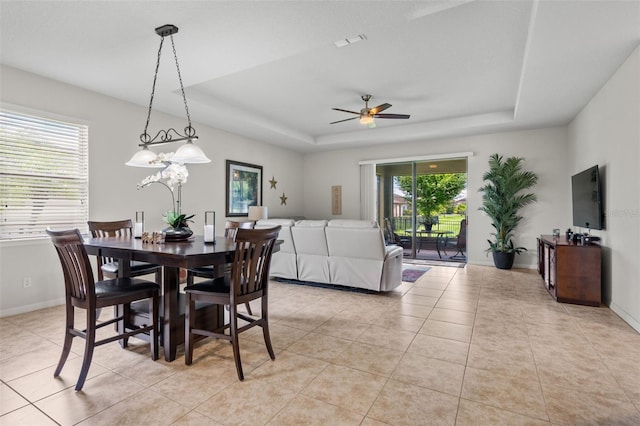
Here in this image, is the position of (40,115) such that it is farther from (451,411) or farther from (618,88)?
(618,88)

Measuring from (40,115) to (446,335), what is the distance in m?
4.71

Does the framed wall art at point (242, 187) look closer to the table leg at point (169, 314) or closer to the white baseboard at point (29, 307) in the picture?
the white baseboard at point (29, 307)

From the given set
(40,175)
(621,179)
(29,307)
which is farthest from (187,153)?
(621,179)

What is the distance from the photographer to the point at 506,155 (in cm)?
606

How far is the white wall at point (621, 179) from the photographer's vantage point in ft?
9.70

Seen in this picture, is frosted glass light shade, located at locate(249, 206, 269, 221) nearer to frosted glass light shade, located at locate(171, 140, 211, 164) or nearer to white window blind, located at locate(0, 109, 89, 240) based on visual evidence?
white window blind, located at locate(0, 109, 89, 240)

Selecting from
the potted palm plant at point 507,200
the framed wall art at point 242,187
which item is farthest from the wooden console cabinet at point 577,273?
the framed wall art at point 242,187

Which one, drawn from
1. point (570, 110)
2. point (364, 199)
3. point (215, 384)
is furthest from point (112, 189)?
point (570, 110)

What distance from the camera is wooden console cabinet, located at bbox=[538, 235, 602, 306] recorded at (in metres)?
3.61

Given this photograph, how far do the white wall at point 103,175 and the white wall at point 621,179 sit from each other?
545 centimetres

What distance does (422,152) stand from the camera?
22.5 feet

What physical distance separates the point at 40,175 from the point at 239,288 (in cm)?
302

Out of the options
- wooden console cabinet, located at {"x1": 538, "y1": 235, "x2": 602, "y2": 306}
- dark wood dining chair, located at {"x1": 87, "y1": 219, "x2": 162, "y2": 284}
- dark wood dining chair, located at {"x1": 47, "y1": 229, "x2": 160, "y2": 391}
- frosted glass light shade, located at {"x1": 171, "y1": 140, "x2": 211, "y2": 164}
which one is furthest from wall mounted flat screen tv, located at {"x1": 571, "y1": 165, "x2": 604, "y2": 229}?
dark wood dining chair, located at {"x1": 87, "y1": 219, "x2": 162, "y2": 284}

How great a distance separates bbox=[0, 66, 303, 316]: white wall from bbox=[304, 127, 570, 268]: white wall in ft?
9.68
